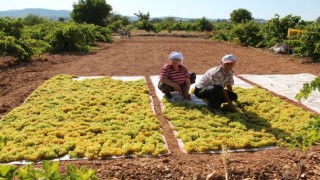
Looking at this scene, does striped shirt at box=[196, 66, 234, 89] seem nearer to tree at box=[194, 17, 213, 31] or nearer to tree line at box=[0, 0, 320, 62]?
tree line at box=[0, 0, 320, 62]

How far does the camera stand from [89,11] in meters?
52.7

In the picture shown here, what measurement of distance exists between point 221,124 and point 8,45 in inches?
403

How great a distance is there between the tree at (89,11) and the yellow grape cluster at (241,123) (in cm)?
4741

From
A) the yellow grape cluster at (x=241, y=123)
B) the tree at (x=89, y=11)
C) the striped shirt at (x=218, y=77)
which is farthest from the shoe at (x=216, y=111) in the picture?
the tree at (x=89, y=11)

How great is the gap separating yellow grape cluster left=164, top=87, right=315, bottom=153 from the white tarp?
665 millimetres

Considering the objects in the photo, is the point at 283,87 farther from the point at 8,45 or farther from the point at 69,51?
the point at 69,51

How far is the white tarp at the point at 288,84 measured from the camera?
8.16 m

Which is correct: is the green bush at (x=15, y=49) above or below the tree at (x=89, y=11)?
below

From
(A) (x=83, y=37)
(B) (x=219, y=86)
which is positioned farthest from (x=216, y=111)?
(A) (x=83, y=37)

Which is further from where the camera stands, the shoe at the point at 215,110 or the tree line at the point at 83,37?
the tree line at the point at 83,37

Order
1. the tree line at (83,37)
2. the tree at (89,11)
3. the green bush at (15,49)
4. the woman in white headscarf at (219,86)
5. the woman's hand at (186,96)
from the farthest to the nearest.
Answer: the tree at (89,11) < the tree line at (83,37) < the green bush at (15,49) < the woman's hand at (186,96) < the woman in white headscarf at (219,86)

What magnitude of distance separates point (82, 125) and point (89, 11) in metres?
48.8

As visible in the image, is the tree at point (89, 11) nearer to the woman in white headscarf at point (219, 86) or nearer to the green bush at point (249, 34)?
the green bush at point (249, 34)

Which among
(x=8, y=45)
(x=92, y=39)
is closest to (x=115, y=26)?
(x=92, y=39)
